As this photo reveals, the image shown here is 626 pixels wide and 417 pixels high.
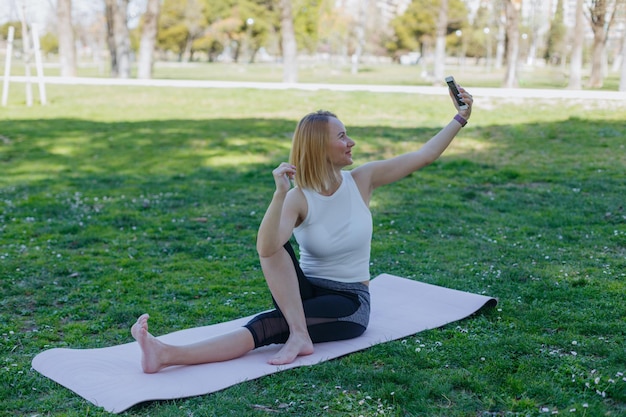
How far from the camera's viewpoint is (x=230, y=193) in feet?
32.7

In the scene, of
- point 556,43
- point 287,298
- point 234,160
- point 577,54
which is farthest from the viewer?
point 556,43

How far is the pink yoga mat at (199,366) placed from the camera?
3844 mm

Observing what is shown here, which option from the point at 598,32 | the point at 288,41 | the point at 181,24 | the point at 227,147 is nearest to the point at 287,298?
the point at 227,147

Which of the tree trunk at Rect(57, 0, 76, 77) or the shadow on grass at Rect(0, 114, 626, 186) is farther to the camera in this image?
the tree trunk at Rect(57, 0, 76, 77)

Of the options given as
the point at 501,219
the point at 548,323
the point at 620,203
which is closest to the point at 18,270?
the point at 548,323

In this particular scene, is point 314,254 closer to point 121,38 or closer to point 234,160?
point 234,160

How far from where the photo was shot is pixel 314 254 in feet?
14.8

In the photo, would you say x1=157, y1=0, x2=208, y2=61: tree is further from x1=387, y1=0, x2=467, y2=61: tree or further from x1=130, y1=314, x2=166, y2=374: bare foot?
x1=130, y1=314, x2=166, y2=374: bare foot

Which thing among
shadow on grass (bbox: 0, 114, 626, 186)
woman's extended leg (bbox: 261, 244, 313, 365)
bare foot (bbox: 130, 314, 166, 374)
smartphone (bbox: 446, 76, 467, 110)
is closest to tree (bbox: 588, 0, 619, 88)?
shadow on grass (bbox: 0, 114, 626, 186)

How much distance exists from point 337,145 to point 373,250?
293 cm

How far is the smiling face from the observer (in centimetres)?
435

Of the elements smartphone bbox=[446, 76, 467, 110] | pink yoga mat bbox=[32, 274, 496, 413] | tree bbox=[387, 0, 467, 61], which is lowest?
pink yoga mat bbox=[32, 274, 496, 413]

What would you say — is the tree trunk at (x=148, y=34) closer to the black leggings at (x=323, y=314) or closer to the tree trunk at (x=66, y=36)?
the tree trunk at (x=66, y=36)

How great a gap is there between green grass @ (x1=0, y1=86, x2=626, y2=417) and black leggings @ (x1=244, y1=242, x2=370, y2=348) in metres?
0.25
